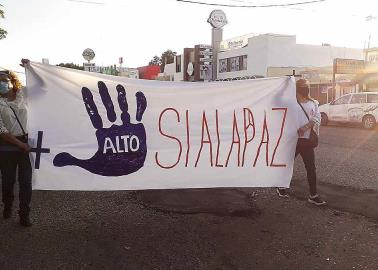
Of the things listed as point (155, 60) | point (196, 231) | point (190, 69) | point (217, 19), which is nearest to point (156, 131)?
point (196, 231)

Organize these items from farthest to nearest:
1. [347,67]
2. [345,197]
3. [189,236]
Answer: [347,67] → [345,197] → [189,236]

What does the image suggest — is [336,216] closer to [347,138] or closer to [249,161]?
[249,161]

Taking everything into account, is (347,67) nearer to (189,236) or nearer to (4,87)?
(189,236)

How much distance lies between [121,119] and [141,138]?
1.13ft

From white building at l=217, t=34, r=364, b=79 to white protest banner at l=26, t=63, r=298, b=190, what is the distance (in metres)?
33.7

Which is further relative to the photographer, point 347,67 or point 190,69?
point 190,69

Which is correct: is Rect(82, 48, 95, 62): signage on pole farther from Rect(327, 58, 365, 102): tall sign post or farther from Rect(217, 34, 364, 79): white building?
Rect(327, 58, 365, 102): tall sign post

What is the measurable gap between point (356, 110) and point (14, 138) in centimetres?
1702

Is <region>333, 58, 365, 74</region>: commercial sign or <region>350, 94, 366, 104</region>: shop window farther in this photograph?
<region>333, 58, 365, 74</region>: commercial sign

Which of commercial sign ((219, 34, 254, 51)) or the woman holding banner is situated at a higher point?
commercial sign ((219, 34, 254, 51))

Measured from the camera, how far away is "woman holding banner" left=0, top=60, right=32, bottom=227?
191 inches

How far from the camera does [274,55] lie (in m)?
38.6

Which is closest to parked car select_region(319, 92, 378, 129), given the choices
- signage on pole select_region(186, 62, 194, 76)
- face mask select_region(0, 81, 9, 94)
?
face mask select_region(0, 81, 9, 94)

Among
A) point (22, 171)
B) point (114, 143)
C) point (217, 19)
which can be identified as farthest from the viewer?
point (217, 19)
